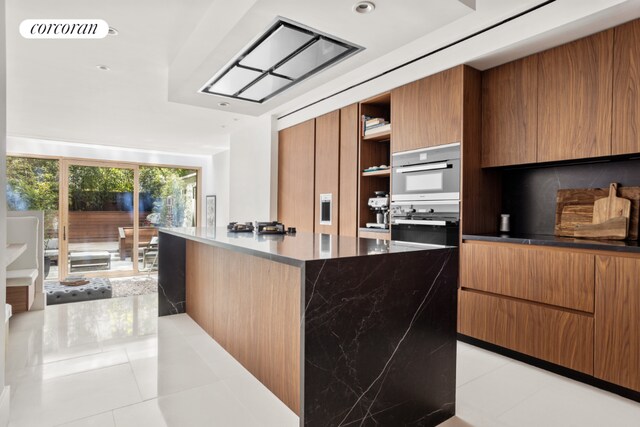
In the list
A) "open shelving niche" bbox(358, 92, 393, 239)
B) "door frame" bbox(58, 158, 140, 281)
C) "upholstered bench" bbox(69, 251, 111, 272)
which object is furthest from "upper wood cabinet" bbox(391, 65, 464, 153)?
"upholstered bench" bbox(69, 251, 111, 272)

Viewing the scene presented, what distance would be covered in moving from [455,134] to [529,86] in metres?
0.61

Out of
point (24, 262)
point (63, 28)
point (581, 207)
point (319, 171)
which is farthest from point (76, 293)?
point (581, 207)

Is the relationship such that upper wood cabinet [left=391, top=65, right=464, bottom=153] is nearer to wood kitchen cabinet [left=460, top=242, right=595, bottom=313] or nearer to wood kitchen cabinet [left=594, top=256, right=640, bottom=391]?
wood kitchen cabinet [left=460, top=242, right=595, bottom=313]

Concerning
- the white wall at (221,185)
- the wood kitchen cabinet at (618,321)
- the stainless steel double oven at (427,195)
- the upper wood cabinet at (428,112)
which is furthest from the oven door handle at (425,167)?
the white wall at (221,185)

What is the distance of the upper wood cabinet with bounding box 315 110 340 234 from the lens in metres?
4.25

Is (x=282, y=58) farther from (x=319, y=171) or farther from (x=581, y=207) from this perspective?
(x=581, y=207)

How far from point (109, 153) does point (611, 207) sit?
8283 mm

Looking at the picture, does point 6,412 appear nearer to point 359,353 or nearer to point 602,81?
Answer: point 359,353

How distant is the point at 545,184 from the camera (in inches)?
114

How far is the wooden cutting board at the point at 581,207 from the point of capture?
2357mm

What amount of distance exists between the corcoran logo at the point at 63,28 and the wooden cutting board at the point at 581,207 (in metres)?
3.76

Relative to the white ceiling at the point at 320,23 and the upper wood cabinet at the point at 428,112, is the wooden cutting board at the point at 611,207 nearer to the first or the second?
the upper wood cabinet at the point at 428,112

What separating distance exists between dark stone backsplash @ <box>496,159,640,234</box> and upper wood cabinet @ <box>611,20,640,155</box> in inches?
11.6

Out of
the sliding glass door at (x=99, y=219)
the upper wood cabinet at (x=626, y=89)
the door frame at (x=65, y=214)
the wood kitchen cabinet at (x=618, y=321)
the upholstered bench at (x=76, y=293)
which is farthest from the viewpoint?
the sliding glass door at (x=99, y=219)
